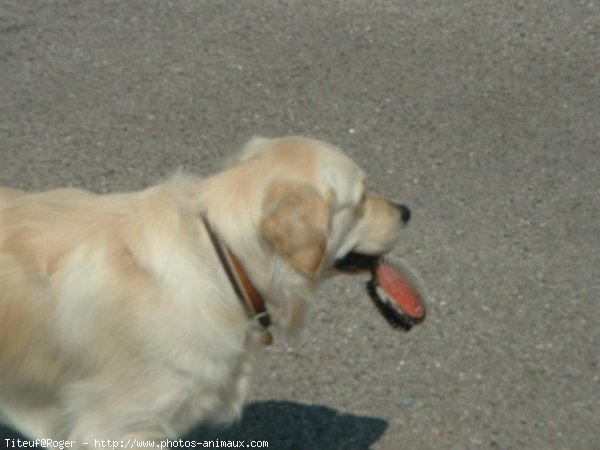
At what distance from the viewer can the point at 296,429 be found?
4230mm

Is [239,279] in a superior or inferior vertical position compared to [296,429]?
superior

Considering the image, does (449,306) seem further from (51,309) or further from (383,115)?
(51,309)

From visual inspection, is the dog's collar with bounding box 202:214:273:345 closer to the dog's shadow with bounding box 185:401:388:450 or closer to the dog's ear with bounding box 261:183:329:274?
the dog's ear with bounding box 261:183:329:274

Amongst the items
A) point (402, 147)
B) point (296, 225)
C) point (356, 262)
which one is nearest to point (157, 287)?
point (296, 225)

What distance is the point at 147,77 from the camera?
6.21m

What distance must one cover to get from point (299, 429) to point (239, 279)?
1.05 meters

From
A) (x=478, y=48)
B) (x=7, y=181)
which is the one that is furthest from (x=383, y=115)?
(x=7, y=181)

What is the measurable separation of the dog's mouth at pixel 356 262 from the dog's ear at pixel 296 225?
0.30m

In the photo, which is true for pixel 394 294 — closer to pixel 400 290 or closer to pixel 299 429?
pixel 400 290

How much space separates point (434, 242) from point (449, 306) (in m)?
0.43

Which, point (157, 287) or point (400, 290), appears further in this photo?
point (400, 290)

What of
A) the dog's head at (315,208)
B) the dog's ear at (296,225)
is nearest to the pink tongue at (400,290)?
the dog's head at (315,208)

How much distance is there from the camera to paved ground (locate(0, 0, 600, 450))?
14.3 feet

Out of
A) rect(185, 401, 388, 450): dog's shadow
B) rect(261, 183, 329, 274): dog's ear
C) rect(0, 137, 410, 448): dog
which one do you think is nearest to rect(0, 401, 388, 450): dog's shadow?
rect(185, 401, 388, 450): dog's shadow
